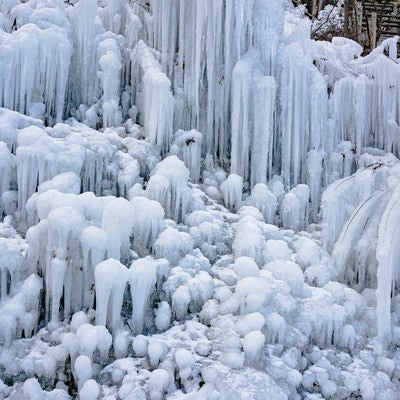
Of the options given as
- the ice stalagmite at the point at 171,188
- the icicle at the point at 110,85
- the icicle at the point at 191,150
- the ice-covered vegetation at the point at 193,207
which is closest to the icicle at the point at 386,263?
the ice-covered vegetation at the point at 193,207

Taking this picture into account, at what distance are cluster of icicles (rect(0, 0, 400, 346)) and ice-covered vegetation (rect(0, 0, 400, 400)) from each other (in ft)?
0.09

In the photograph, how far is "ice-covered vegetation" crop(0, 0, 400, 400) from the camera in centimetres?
494

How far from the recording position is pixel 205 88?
8.03 m

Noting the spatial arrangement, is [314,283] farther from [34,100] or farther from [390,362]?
[34,100]

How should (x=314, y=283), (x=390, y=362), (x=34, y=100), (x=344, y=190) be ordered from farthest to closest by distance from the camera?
(x=34, y=100), (x=344, y=190), (x=314, y=283), (x=390, y=362)

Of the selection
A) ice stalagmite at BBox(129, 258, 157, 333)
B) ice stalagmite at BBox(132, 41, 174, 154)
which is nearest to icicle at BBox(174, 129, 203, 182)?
ice stalagmite at BBox(132, 41, 174, 154)

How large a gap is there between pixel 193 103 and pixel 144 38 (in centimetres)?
151

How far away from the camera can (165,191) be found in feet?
20.7

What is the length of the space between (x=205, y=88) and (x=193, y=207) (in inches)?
88.9

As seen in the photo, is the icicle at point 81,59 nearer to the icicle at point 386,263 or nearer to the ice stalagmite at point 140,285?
the ice stalagmite at point 140,285

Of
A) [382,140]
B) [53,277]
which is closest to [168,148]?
[53,277]

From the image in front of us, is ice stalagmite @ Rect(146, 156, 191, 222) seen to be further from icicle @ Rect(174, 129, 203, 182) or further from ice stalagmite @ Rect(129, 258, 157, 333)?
ice stalagmite @ Rect(129, 258, 157, 333)

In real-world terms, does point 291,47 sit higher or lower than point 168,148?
higher

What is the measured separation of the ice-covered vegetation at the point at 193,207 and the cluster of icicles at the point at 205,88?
0.03 m
